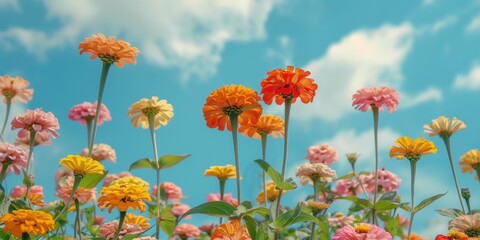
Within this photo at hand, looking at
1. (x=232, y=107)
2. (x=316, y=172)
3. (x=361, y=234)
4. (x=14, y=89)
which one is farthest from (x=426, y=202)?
(x=14, y=89)

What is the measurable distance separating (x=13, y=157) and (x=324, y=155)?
8.31ft

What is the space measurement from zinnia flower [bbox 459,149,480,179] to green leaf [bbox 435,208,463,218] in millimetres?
684

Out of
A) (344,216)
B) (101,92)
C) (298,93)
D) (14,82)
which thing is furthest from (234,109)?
(14,82)

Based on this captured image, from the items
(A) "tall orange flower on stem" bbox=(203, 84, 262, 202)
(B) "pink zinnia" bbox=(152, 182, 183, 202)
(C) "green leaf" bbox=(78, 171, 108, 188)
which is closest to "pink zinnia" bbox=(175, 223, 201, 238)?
(B) "pink zinnia" bbox=(152, 182, 183, 202)

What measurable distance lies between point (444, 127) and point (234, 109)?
1.88 metres

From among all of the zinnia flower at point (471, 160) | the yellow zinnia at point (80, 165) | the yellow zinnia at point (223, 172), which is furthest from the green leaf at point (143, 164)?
the zinnia flower at point (471, 160)

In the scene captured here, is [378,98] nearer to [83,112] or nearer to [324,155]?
[324,155]

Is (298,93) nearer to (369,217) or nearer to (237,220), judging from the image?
(237,220)

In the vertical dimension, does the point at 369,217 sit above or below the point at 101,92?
below

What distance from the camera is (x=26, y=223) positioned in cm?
Result: 252

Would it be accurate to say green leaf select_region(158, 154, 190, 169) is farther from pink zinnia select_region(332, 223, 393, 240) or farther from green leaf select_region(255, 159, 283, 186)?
pink zinnia select_region(332, 223, 393, 240)

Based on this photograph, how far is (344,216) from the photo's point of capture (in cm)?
467

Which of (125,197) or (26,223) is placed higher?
(125,197)

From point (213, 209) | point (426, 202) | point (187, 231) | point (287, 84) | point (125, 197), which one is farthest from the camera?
point (187, 231)
